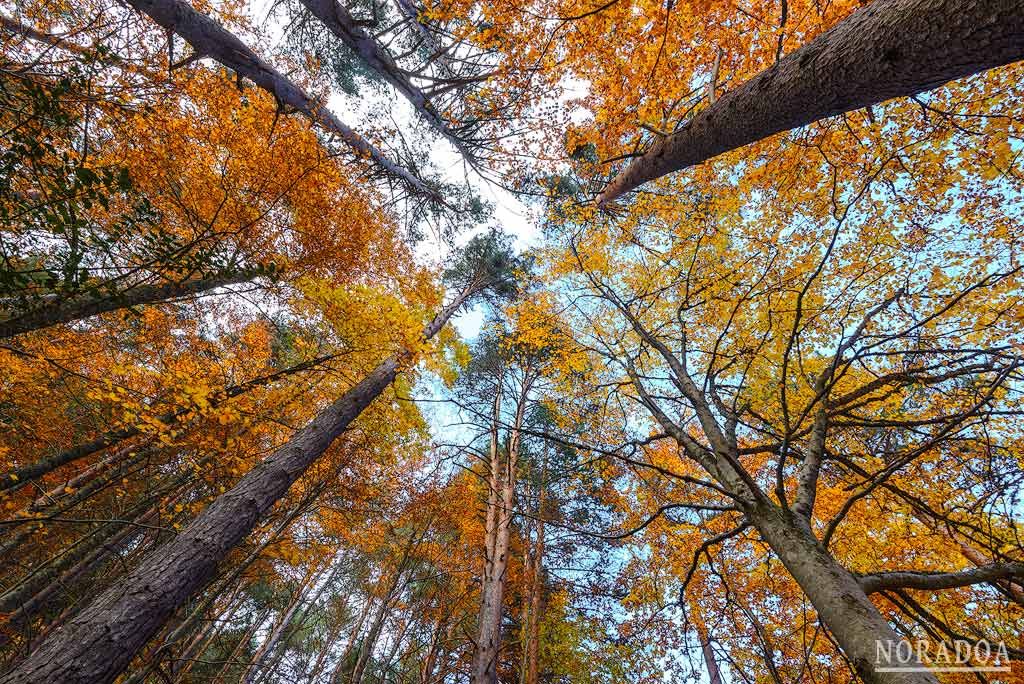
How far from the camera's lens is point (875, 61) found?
149cm

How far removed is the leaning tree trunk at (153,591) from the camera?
234 cm

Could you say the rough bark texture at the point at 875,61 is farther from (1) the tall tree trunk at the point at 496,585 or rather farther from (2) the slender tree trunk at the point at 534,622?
(2) the slender tree trunk at the point at 534,622

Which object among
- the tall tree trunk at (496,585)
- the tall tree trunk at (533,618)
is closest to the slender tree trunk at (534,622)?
the tall tree trunk at (533,618)

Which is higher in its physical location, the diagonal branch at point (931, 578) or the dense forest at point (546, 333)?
the dense forest at point (546, 333)

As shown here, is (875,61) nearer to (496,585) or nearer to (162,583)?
(496,585)

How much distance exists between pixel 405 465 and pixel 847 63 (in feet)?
39.7

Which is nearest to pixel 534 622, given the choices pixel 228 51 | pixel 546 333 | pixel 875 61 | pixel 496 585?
pixel 496 585

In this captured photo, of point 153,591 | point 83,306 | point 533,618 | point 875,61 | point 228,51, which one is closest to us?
point 875,61

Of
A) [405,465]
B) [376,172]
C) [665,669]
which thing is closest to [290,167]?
[376,172]

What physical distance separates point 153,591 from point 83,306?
3137 mm

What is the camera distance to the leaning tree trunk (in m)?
2.34

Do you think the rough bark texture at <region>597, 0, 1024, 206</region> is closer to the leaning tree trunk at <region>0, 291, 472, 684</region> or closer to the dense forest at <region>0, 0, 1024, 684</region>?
the dense forest at <region>0, 0, 1024, 684</region>

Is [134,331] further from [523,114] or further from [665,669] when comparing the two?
[665,669]

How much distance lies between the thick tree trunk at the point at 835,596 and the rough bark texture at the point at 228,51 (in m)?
7.23
